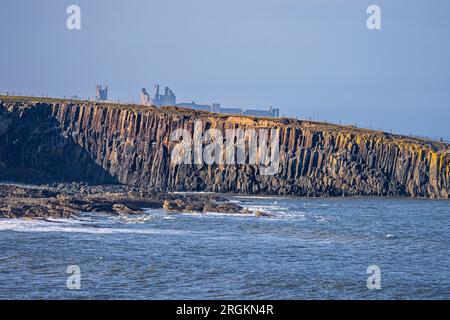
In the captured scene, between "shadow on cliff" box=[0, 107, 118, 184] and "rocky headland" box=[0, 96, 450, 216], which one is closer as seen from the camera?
"rocky headland" box=[0, 96, 450, 216]

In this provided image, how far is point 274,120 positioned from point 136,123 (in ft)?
77.8

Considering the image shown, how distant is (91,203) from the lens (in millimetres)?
90875

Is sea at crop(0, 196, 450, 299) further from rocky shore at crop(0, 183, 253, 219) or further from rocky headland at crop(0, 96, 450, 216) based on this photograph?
rocky headland at crop(0, 96, 450, 216)

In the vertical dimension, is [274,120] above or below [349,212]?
above

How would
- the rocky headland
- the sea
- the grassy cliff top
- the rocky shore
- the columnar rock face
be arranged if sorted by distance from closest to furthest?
the sea < the rocky shore < the rocky headland < the columnar rock face < the grassy cliff top

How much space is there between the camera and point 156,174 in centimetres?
13012

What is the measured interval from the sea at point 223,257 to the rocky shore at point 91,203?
2190 millimetres

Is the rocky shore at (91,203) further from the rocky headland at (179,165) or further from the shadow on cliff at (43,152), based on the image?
the shadow on cliff at (43,152)

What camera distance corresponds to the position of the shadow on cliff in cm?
13225

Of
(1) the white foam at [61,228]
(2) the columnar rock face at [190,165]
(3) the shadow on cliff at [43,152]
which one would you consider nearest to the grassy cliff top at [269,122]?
(2) the columnar rock face at [190,165]

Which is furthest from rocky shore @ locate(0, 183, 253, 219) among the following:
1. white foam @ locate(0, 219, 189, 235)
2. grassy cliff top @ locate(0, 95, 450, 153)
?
grassy cliff top @ locate(0, 95, 450, 153)

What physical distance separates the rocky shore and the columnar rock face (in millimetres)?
18986
